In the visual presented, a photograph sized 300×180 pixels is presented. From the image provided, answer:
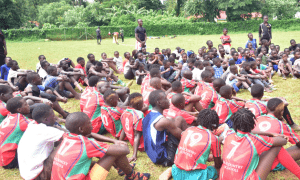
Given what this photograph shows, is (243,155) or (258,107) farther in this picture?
(258,107)

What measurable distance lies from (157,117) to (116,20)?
115 feet

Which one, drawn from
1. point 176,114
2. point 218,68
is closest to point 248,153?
point 176,114

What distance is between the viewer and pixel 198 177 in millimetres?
2676

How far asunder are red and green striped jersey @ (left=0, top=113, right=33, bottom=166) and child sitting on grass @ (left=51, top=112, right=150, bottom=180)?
112cm

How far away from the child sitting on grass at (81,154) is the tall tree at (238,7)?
37.2m

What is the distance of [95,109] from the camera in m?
4.52

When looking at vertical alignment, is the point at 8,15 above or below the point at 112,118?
above

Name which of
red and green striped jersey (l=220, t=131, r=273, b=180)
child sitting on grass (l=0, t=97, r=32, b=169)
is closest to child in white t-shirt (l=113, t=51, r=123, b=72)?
child sitting on grass (l=0, t=97, r=32, b=169)

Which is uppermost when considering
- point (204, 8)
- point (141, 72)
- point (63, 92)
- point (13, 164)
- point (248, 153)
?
point (204, 8)

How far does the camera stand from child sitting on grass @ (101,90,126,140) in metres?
4.12

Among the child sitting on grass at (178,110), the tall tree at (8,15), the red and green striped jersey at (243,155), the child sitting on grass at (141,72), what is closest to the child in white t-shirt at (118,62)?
the child sitting on grass at (141,72)

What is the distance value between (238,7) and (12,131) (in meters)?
38.5

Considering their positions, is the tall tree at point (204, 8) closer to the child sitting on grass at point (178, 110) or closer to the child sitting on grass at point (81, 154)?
the child sitting on grass at point (178, 110)

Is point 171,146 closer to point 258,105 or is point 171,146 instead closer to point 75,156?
point 75,156
